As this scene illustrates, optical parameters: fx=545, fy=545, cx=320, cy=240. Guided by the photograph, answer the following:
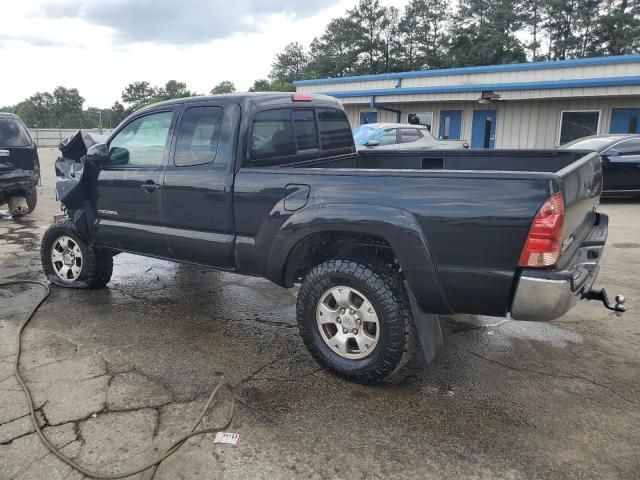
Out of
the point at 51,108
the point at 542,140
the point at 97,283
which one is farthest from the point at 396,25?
the point at 97,283

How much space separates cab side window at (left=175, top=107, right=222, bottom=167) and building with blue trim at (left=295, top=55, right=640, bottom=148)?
13.5 meters

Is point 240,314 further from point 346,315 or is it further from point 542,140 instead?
point 542,140

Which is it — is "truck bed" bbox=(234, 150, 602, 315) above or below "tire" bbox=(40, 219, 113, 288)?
above

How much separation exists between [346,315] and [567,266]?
4.57ft

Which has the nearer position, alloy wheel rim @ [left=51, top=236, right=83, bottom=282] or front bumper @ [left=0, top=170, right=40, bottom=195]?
alloy wheel rim @ [left=51, top=236, right=83, bottom=282]

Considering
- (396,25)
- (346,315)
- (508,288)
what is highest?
(396,25)

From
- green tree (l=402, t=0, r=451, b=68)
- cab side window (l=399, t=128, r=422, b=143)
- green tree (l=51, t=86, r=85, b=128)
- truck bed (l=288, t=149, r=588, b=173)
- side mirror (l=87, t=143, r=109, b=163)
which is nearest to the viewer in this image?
truck bed (l=288, t=149, r=588, b=173)

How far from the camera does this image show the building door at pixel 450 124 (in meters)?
18.4

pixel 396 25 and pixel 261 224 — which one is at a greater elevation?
pixel 396 25

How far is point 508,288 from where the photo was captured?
303 centimetres

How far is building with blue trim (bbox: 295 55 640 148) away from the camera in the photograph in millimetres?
15070

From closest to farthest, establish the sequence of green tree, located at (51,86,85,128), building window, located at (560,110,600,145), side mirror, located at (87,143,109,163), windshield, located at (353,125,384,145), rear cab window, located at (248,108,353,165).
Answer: rear cab window, located at (248,108,353,165) → side mirror, located at (87,143,109,163) → windshield, located at (353,125,384,145) → building window, located at (560,110,600,145) → green tree, located at (51,86,85,128)

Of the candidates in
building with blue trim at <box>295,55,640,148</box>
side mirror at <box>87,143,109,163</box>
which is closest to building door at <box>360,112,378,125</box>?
A: building with blue trim at <box>295,55,640,148</box>

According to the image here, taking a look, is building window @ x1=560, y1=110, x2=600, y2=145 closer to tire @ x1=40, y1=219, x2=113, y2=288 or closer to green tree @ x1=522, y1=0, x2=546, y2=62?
tire @ x1=40, y1=219, x2=113, y2=288
